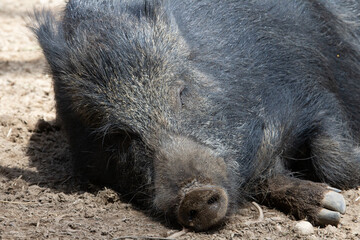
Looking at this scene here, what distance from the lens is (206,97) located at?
4.03 m

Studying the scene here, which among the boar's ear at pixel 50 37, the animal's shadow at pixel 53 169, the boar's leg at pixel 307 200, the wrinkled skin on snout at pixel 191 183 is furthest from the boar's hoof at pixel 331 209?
the boar's ear at pixel 50 37

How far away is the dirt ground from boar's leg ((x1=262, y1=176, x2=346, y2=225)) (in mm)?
78

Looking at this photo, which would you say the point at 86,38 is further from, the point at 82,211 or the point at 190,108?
the point at 82,211

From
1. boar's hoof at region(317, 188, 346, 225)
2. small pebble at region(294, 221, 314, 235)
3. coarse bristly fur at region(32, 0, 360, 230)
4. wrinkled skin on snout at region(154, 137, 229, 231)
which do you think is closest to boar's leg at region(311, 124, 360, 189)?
coarse bristly fur at region(32, 0, 360, 230)

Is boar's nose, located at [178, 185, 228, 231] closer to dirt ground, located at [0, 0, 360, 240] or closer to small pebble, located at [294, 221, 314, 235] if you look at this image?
dirt ground, located at [0, 0, 360, 240]

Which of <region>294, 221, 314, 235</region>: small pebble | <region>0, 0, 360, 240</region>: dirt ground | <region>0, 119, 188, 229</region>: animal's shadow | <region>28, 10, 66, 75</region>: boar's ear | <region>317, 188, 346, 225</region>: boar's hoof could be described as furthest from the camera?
<region>0, 119, 188, 229</region>: animal's shadow

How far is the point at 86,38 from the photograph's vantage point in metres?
4.12

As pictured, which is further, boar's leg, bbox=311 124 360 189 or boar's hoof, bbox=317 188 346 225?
boar's leg, bbox=311 124 360 189

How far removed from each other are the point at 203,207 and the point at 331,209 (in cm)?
95

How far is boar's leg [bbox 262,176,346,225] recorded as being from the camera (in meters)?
3.74

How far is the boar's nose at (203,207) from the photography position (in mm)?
3250

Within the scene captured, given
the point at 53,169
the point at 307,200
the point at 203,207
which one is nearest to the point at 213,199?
the point at 203,207

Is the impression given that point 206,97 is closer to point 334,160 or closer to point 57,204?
point 334,160

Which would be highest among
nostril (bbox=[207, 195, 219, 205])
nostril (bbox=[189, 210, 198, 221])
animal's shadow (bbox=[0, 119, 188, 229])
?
nostril (bbox=[207, 195, 219, 205])
